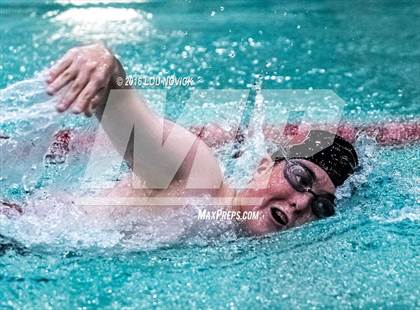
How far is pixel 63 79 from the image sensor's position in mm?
1610

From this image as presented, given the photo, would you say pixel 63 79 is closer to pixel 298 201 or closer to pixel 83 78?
pixel 83 78

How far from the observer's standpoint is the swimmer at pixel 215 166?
5.55 feet

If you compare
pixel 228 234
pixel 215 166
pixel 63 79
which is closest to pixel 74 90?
pixel 63 79

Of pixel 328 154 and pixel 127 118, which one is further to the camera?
pixel 328 154

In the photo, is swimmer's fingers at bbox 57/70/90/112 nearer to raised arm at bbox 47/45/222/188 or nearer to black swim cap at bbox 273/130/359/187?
raised arm at bbox 47/45/222/188

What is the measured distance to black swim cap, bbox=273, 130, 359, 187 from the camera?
2.13 m

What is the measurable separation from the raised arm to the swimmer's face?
12 cm

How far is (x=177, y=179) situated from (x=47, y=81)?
497 millimetres

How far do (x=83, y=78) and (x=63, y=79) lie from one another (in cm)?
4

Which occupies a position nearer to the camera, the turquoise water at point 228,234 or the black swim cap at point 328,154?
the turquoise water at point 228,234

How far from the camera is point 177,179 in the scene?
6.50 feet

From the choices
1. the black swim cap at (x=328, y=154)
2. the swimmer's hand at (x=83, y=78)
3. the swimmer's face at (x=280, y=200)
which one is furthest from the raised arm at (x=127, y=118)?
the black swim cap at (x=328, y=154)

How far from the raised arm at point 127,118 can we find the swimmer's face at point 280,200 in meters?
0.12

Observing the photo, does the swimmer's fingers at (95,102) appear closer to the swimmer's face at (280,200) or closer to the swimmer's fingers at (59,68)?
the swimmer's fingers at (59,68)
